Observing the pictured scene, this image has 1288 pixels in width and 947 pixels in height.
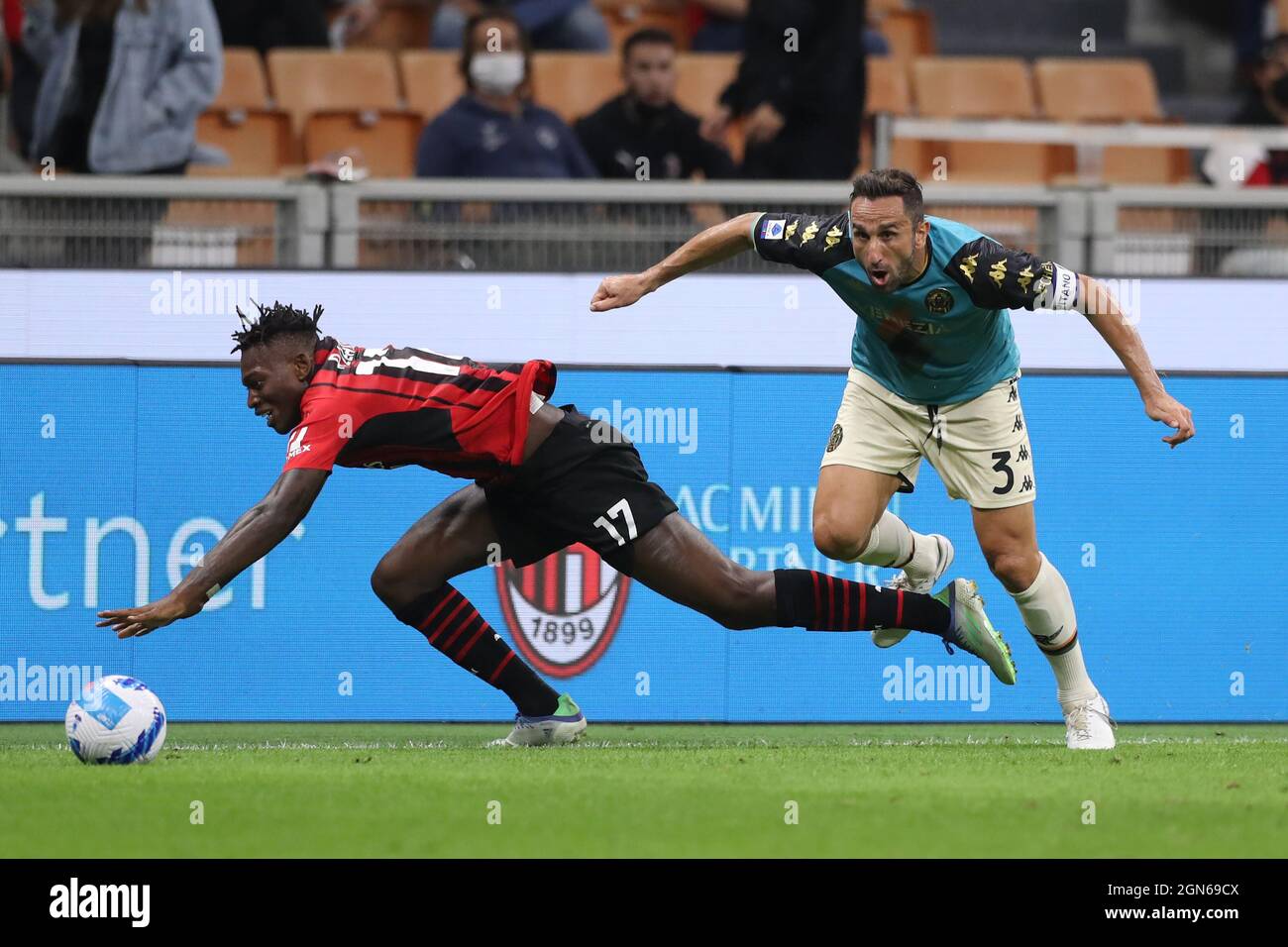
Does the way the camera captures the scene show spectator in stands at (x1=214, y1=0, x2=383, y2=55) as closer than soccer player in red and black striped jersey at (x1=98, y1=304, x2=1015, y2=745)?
No

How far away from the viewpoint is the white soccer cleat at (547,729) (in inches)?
324

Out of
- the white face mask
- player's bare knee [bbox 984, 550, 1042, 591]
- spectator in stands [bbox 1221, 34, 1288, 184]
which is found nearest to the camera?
player's bare knee [bbox 984, 550, 1042, 591]

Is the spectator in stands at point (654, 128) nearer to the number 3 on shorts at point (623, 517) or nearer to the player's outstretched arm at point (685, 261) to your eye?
the player's outstretched arm at point (685, 261)

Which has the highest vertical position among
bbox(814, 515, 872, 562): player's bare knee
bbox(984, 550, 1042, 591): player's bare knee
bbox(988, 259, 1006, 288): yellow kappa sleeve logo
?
bbox(988, 259, 1006, 288): yellow kappa sleeve logo

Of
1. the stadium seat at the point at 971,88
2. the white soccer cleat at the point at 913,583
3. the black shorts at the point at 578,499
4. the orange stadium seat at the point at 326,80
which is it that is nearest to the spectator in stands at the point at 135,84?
the orange stadium seat at the point at 326,80

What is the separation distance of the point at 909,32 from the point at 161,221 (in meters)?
7.82

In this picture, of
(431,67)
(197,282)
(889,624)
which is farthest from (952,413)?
(431,67)

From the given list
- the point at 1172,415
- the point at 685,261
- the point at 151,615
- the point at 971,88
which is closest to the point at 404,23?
the point at 971,88

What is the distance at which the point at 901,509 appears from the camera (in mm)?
9664

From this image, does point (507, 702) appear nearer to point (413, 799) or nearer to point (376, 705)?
point (376, 705)

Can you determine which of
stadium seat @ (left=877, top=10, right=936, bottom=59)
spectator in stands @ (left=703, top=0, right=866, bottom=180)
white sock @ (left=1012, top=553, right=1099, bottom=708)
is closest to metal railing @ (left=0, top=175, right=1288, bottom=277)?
spectator in stands @ (left=703, top=0, right=866, bottom=180)

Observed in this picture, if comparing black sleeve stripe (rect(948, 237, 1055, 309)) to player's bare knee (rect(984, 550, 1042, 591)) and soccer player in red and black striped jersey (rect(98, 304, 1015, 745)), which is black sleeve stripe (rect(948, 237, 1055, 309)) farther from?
soccer player in red and black striped jersey (rect(98, 304, 1015, 745))

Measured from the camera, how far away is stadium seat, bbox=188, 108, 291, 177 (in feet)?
45.9

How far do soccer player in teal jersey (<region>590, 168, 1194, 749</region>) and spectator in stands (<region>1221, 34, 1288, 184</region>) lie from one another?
5.73 meters
